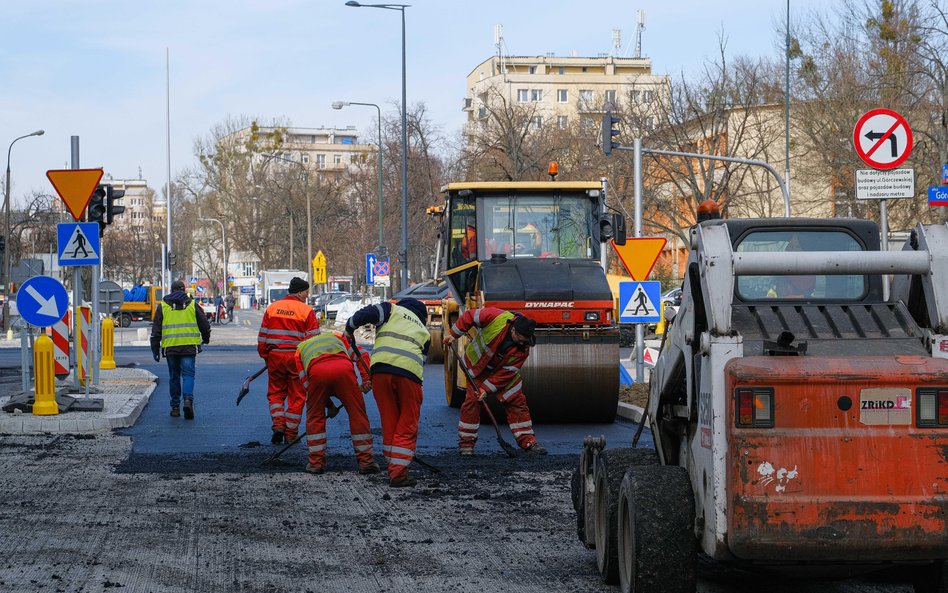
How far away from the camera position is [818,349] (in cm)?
579

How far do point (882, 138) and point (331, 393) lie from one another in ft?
18.8

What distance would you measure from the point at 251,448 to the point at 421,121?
1659 inches

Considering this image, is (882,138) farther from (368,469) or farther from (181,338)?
(181,338)

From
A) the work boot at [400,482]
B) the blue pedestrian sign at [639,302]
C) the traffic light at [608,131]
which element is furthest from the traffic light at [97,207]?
the traffic light at [608,131]

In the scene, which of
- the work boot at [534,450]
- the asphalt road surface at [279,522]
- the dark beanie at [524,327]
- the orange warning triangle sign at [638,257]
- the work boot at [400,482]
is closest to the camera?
the asphalt road surface at [279,522]

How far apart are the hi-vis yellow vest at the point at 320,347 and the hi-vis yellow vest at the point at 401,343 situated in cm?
59

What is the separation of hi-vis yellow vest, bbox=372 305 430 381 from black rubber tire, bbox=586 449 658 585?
374 centimetres

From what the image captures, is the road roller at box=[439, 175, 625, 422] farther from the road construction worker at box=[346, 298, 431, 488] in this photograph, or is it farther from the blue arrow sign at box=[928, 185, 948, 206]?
the road construction worker at box=[346, 298, 431, 488]

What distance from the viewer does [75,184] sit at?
1617 cm

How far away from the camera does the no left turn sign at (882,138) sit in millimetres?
12344

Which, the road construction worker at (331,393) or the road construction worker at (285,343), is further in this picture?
the road construction worker at (285,343)

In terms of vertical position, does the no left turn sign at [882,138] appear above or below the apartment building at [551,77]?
below

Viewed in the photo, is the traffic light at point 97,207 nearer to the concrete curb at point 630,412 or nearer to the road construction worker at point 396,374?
the concrete curb at point 630,412

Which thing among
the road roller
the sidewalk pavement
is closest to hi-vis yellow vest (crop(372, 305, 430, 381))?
the road roller
